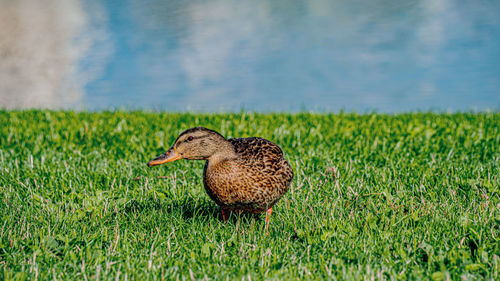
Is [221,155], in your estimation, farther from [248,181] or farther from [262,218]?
[262,218]

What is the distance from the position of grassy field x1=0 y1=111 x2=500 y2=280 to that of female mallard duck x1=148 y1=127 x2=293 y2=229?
28 centimetres

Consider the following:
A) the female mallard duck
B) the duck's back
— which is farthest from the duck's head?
the duck's back

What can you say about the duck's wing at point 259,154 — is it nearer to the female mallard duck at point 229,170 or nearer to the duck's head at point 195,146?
the female mallard duck at point 229,170

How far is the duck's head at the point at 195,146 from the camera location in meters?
3.90

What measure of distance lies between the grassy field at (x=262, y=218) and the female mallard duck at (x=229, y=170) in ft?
0.92

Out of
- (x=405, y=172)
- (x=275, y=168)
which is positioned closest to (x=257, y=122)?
(x=405, y=172)

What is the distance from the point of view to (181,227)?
417cm

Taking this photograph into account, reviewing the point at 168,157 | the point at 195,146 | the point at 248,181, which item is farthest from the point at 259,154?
the point at 168,157

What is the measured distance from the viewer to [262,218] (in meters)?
4.88

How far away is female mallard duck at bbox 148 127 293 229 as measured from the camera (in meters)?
3.92

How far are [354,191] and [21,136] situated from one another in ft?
23.4

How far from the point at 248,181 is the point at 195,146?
1.82 ft

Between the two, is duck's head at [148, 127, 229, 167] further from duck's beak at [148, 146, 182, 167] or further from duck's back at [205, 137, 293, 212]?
duck's back at [205, 137, 293, 212]

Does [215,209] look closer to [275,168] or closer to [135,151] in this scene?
[275,168]
